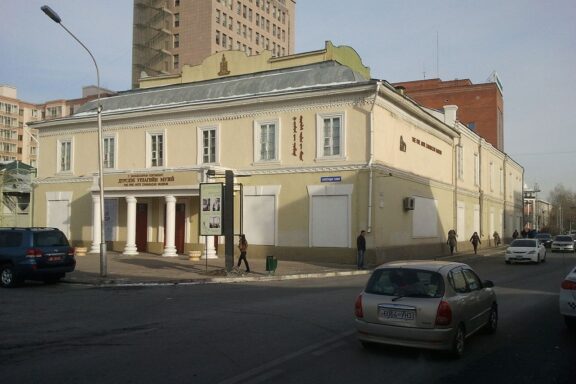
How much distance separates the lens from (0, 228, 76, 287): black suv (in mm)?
17047

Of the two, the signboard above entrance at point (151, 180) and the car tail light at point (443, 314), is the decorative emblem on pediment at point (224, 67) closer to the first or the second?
the signboard above entrance at point (151, 180)

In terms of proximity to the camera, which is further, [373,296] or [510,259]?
[510,259]

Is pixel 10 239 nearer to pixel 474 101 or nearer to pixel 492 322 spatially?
pixel 492 322

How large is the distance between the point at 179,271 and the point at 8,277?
22.2ft

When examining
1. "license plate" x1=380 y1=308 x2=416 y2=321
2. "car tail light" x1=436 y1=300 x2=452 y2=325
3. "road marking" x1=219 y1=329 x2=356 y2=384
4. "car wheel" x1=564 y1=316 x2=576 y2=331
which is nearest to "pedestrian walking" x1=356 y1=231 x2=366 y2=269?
"car wheel" x1=564 y1=316 x2=576 y2=331

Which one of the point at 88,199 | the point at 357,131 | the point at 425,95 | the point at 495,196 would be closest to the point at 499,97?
the point at 425,95

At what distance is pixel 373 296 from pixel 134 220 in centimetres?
2480

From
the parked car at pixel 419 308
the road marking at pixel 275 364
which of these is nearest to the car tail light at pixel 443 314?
the parked car at pixel 419 308

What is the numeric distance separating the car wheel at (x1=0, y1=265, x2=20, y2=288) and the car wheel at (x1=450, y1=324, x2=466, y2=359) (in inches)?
558

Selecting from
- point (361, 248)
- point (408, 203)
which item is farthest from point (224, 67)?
point (361, 248)

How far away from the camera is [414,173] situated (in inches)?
1266

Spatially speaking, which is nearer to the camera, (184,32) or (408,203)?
(408,203)

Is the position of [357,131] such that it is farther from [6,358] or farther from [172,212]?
[6,358]

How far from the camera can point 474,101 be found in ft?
232
